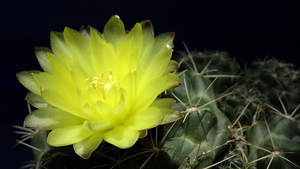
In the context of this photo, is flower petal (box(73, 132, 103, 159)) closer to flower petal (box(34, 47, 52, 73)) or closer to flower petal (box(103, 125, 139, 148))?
flower petal (box(103, 125, 139, 148))

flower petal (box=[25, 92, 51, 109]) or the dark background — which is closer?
flower petal (box=[25, 92, 51, 109])

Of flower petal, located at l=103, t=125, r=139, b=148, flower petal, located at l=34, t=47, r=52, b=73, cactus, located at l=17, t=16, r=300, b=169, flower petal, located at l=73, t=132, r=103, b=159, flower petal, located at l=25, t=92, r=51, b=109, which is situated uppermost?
flower petal, located at l=34, t=47, r=52, b=73

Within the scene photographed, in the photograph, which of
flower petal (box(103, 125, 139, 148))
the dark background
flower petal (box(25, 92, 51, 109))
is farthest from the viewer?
the dark background

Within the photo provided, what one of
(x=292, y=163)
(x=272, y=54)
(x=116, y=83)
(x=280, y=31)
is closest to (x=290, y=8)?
(x=280, y=31)

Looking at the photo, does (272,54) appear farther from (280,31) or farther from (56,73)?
(56,73)

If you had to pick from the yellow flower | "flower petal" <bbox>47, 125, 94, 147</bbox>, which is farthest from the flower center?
"flower petal" <bbox>47, 125, 94, 147</bbox>

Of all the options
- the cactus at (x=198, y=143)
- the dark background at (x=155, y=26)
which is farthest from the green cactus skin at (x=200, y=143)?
the dark background at (x=155, y=26)
